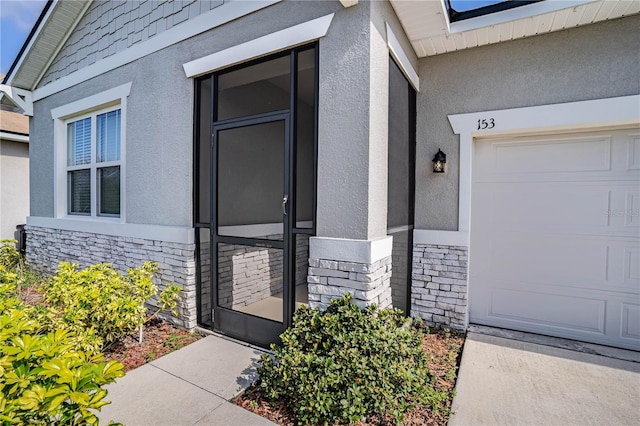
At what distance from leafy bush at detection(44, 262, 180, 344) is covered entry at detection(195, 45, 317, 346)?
0.89 m

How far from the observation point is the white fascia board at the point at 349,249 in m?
3.19

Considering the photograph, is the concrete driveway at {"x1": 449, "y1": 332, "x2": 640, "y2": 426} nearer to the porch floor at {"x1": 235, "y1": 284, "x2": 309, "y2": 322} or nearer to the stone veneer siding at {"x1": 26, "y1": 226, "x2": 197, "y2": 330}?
the porch floor at {"x1": 235, "y1": 284, "x2": 309, "y2": 322}

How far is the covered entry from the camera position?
3.79m

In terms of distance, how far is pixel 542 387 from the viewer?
10.3 feet

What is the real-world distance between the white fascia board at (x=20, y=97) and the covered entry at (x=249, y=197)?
5727 mm

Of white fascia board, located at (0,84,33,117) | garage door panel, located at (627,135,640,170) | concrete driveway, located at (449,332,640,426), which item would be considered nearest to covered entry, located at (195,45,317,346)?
concrete driveway, located at (449,332,640,426)

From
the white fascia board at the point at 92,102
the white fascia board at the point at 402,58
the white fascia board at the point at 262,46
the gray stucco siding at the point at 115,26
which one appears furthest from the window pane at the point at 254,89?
the white fascia board at the point at 92,102

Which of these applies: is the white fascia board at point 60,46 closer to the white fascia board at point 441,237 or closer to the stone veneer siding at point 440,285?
the white fascia board at point 441,237

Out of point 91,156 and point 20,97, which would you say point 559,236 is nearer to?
point 91,156

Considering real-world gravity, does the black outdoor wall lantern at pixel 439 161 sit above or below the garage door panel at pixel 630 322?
above

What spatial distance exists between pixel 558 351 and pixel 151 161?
6.08 meters

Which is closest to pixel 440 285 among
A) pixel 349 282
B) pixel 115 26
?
pixel 349 282

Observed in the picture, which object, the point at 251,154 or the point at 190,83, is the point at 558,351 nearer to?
the point at 251,154

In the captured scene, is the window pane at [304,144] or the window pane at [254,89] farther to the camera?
the window pane at [304,144]
